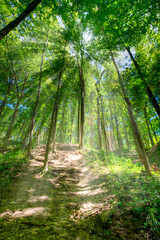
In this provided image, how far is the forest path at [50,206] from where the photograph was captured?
2260 millimetres

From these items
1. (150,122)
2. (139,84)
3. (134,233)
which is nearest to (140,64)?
(139,84)

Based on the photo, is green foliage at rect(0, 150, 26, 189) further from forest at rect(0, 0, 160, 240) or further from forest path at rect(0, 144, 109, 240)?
forest path at rect(0, 144, 109, 240)

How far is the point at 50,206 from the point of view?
3.44 meters

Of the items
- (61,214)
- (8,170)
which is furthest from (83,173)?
(8,170)

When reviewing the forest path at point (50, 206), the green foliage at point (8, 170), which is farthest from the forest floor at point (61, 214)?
the green foliage at point (8, 170)

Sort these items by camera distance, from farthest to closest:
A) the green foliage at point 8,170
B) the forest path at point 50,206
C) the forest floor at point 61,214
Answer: the green foliage at point 8,170
the forest path at point 50,206
the forest floor at point 61,214

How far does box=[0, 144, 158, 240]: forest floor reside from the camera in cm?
213

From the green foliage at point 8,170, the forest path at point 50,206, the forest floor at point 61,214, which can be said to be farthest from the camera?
the green foliage at point 8,170

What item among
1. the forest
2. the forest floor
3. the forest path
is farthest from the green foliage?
the forest path

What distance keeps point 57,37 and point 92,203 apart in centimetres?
1243

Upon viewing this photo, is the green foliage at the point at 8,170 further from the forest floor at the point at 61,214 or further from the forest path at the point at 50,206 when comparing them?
the forest path at the point at 50,206

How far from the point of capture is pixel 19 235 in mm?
2160

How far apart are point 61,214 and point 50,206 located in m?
0.65

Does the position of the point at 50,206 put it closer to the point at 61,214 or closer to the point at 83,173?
the point at 61,214
